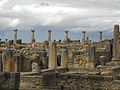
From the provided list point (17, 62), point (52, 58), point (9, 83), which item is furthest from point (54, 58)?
point (9, 83)

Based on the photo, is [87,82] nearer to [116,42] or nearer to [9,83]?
[9,83]

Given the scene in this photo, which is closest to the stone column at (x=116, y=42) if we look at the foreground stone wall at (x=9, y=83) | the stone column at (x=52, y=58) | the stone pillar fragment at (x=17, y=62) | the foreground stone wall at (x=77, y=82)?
the stone column at (x=52, y=58)

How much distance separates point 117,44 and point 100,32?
33.9 meters

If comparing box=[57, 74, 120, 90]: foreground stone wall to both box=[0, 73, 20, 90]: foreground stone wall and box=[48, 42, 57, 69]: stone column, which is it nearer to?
box=[0, 73, 20, 90]: foreground stone wall

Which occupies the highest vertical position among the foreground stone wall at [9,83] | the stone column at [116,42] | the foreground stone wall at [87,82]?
the stone column at [116,42]

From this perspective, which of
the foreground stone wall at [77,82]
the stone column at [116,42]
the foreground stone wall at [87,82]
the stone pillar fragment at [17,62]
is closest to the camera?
the foreground stone wall at [77,82]

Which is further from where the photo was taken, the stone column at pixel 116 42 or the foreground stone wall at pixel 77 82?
the stone column at pixel 116 42

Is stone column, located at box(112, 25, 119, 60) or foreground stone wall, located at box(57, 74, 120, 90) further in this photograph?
stone column, located at box(112, 25, 119, 60)

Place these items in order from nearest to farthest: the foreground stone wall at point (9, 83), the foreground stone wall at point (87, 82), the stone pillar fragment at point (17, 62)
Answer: the foreground stone wall at point (9, 83) → the foreground stone wall at point (87, 82) → the stone pillar fragment at point (17, 62)

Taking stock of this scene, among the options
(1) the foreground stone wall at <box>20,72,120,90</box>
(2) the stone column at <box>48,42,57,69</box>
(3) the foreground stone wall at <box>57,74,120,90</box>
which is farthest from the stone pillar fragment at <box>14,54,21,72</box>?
(3) the foreground stone wall at <box>57,74,120,90</box>

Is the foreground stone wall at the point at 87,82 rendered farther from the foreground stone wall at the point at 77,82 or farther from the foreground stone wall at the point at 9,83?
the foreground stone wall at the point at 9,83

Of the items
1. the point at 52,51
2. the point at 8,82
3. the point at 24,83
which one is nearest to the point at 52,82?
the point at 24,83

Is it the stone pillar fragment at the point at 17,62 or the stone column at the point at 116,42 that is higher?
the stone column at the point at 116,42

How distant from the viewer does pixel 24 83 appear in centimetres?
1728
